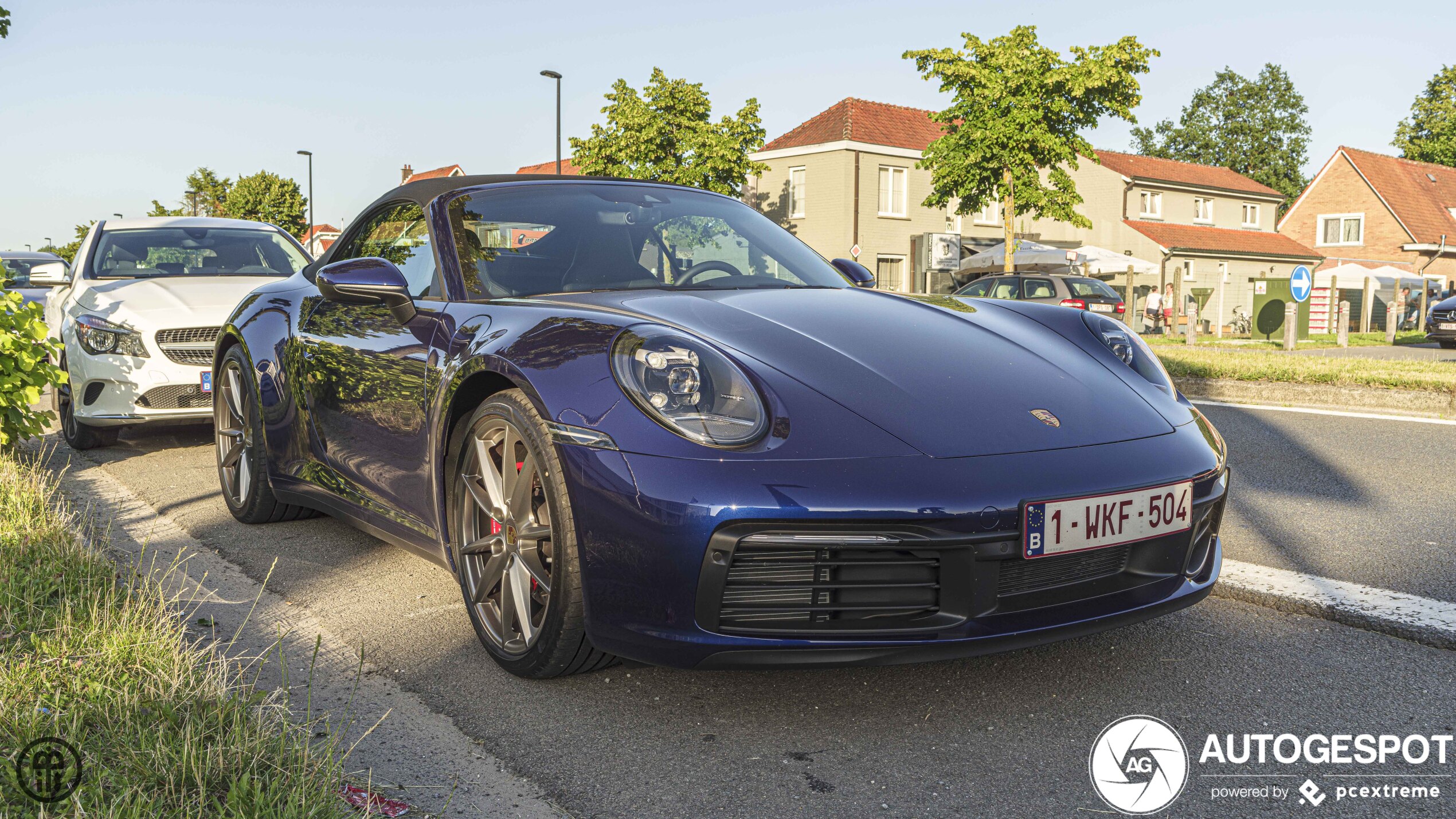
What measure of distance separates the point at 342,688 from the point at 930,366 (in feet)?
5.46

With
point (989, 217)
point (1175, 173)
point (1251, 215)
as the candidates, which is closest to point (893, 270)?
point (989, 217)

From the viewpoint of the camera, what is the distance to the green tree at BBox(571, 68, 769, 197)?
31.6 meters

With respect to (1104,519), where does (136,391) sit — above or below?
below

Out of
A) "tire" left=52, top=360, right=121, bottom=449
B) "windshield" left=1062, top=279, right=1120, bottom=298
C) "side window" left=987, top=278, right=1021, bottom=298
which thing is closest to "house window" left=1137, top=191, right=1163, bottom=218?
"windshield" left=1062, top=279, right=1120, bottom=298

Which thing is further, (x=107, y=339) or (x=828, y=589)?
(x=107, y=339)

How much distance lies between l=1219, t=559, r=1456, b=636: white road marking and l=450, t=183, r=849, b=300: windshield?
5.37 feet

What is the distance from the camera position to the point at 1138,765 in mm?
2361

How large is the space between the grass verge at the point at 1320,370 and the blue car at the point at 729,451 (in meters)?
6.49

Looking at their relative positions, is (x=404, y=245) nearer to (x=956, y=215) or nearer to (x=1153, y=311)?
(x=956, y=215)

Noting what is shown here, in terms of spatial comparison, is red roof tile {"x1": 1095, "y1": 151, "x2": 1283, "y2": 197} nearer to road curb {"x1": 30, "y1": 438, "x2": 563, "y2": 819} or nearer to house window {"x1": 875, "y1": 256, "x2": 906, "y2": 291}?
house window {"x1": 875, "y1": 256, "x2": 906, "y2": 291}

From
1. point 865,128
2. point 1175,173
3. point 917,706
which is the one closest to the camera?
point 917,706

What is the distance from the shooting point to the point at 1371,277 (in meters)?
36.5

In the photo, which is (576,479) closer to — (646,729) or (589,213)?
(646,729)

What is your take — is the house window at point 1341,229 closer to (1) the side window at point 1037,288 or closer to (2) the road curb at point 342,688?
(1) the side window at point 1037,288
